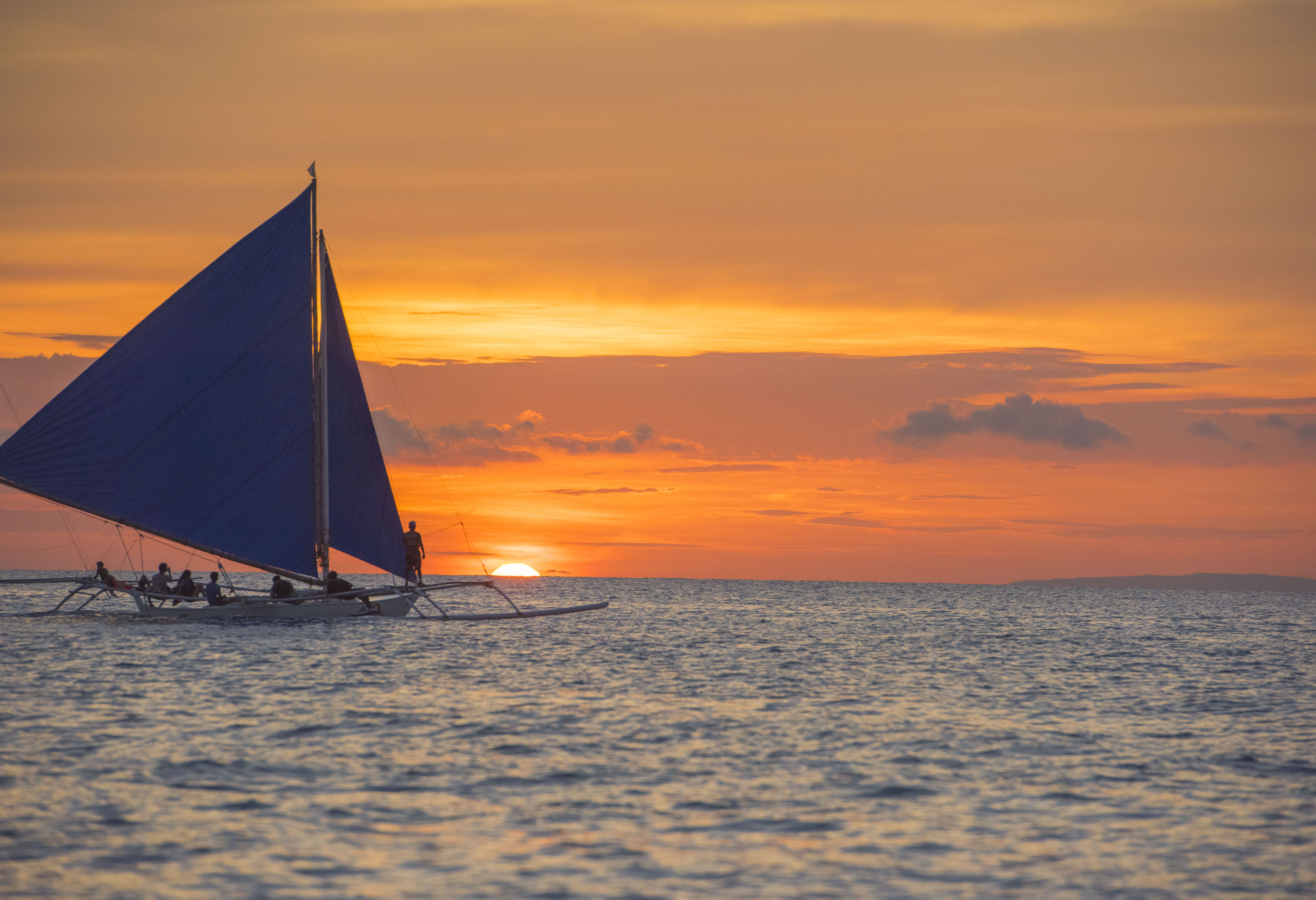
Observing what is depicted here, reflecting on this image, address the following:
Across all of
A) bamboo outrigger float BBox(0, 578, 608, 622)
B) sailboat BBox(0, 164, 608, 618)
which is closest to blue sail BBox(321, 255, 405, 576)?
sailboat BBox(0, 164, 608, 618)

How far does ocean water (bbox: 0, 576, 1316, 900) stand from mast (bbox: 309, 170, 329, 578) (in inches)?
191

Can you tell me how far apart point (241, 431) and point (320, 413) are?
2804 mm

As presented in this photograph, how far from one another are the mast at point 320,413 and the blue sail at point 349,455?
0.18 meters

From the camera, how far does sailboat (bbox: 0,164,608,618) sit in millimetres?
42438

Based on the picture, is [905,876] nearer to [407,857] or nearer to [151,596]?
[407,857]

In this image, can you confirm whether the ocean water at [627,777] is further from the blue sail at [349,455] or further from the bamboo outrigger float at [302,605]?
the blue sail at [349,455]

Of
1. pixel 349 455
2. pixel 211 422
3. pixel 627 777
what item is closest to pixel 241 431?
pixel 211 422

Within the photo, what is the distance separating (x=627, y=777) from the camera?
1952 centimetres

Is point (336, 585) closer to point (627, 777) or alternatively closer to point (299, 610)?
point (299, 610)

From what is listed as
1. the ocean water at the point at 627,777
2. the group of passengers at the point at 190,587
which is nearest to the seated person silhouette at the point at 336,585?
the group of passengers at the point at 190,587

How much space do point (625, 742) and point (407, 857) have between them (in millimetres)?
8683

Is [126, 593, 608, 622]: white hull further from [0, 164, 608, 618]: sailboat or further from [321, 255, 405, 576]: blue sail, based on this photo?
[321, 255, 405, 576]: blue sail

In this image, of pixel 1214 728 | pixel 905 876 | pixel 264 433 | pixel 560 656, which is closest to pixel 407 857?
pixel 905 876

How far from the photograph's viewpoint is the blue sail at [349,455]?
44.9 m
